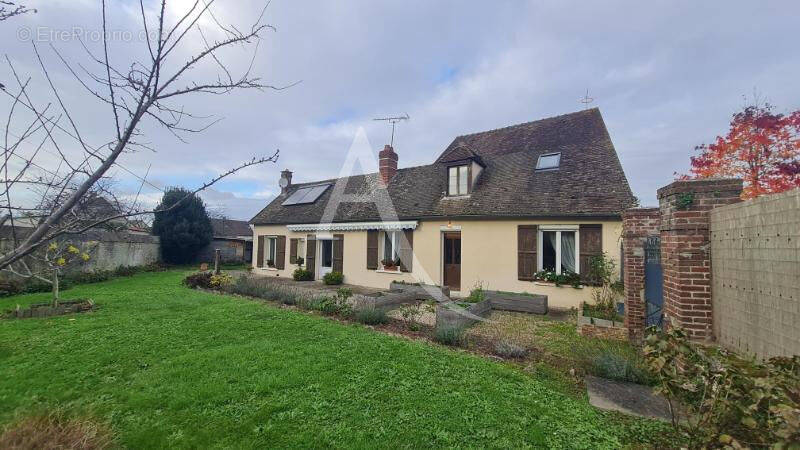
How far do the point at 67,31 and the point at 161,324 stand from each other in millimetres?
8258

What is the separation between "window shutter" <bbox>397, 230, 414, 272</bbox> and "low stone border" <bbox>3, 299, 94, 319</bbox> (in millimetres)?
12561

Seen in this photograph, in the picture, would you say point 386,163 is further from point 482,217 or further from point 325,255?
point 482,217

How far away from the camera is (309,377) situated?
5367mm

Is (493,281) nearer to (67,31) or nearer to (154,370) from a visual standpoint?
(154,370)

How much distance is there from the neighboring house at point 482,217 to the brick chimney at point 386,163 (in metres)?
0.07

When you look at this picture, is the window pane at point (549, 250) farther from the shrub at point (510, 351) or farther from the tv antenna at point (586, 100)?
the tv antenna at point (586, 100)

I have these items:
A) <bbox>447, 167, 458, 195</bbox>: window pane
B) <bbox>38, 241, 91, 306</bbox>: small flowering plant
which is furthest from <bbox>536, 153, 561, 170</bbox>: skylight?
<bbox>38, 241, 91, 306</bbox>: small flowering plant

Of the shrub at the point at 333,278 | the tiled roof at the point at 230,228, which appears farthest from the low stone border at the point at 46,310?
the tiled roof at the point at 230,228

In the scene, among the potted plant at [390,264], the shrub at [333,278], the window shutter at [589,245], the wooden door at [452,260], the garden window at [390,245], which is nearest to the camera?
the window shutter at [589,245]

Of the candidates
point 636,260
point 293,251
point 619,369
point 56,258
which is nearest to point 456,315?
point 619,369

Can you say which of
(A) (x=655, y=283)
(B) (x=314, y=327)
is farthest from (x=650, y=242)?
(B) (x=314, y=327)

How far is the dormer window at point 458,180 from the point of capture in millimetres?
16609

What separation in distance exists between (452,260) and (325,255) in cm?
897

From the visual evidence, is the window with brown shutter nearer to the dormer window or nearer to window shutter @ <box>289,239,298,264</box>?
window shutter @ <box>289,239,298,264</box>
